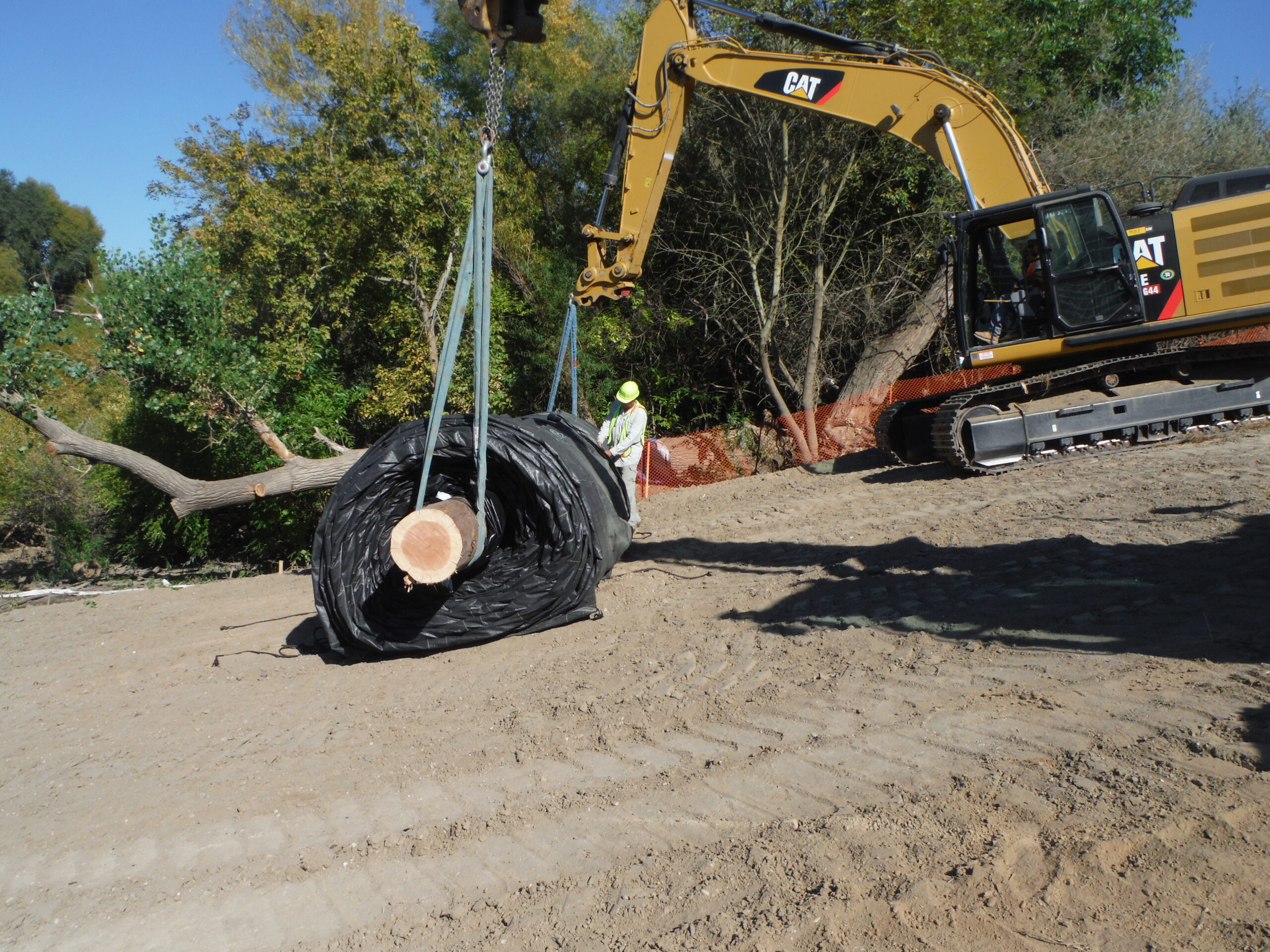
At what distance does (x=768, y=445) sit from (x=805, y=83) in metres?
7.77

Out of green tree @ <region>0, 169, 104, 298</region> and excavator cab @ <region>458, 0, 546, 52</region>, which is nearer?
excavator cab @ <region>458, 0, 546, 52</region>

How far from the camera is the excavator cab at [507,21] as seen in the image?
13.2 feet

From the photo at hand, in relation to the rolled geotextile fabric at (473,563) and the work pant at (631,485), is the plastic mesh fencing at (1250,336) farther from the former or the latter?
the rolled geotextile fabric at (473,563)

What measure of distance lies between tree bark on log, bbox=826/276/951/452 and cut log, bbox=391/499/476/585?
10.4 metres

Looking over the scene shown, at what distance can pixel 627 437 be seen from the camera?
9.00 meters

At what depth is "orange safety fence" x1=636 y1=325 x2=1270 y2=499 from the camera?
14695 millimetres

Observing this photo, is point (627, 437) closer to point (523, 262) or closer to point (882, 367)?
point (882, 367)

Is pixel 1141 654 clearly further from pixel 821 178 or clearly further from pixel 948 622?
pixel 821 178

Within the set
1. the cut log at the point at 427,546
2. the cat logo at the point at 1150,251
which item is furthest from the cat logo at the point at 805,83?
the cut log at the point at 427,546

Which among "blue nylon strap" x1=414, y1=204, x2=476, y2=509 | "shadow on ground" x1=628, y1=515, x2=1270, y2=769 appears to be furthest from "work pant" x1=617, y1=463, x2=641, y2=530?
"blue nylon strap" x1=414, y1=204, x2=476, y2=509

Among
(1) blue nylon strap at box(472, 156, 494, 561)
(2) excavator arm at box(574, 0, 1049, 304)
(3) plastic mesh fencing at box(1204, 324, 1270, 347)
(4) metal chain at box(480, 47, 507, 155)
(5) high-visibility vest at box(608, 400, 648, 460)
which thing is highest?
(2) excavator arm at box(574, 0, 1049, 304)

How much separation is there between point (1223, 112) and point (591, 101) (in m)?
14.8

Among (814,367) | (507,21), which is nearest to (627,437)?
(507,21)

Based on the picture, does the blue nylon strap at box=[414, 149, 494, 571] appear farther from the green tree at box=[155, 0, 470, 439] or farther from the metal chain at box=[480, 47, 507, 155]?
the green tree at box=[155, 0, 470, 439]
